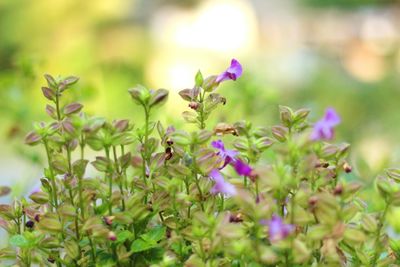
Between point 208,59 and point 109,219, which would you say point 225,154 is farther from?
point 208,59

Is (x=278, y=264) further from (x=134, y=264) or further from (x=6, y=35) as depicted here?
(x=6, y=35)

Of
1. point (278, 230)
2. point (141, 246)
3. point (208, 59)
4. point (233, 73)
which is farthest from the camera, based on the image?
point (208, 59)

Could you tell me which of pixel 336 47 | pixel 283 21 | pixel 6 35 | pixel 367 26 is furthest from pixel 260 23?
pixel 6 35

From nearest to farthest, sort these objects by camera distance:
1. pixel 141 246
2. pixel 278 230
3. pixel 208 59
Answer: pixel 278 230, pixel 141 246, pixel 208 59

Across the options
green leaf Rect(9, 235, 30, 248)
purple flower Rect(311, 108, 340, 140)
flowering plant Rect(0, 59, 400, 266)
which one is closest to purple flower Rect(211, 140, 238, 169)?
flowering plant Rect(0, 59, 400, 266)

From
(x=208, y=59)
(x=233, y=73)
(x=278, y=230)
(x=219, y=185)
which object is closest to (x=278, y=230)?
(x=278, y=230)

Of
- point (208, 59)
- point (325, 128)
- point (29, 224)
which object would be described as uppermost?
point (325, 128)

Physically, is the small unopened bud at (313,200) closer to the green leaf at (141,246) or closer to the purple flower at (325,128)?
the purple flower at (325,128)

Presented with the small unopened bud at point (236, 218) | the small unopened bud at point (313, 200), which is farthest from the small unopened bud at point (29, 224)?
the small unopened bud at point (313, 200)
